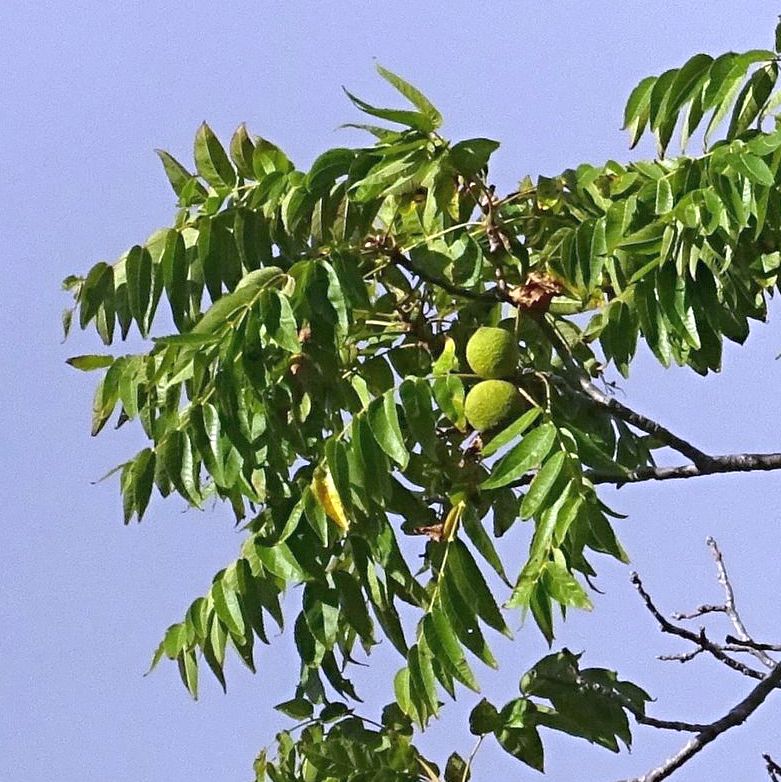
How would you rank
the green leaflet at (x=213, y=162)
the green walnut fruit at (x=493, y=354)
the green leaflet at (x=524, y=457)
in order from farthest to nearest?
1. the green leaflet at (x=213, y=162)
2. the green walnut fruit at (x=493, y=354)
3. the green leaflet at (x=524, y=457)

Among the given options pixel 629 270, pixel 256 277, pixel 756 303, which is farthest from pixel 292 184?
pixel 756 303

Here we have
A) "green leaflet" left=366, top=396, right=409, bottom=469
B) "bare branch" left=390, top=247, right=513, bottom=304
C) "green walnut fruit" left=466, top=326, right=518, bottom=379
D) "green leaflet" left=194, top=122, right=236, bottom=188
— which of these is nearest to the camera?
"green leaflet" left=366, top=396, right=409, bottom=469

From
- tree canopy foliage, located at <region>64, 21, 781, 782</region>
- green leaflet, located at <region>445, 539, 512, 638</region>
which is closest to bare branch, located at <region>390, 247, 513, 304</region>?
tree canopy foliage, located at <region>64, 21, 781, 782</region>

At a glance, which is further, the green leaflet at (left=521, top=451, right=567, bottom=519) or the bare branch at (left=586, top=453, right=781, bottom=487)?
the bare branch at (left=586, top=453, right=781, bottom=487)

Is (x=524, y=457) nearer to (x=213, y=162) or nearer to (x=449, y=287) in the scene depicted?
(x=449, y=287)

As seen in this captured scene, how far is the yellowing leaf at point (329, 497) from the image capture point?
3074mm

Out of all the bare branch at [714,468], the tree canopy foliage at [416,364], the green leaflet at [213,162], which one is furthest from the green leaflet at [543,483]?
the green leaflet at [213,162]

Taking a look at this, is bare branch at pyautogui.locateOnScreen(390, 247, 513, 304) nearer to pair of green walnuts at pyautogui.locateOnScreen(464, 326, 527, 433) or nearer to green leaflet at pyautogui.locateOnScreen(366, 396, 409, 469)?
pair of green walnuts at pyautogui.locateOnScreen(464, 326, 527, 433)

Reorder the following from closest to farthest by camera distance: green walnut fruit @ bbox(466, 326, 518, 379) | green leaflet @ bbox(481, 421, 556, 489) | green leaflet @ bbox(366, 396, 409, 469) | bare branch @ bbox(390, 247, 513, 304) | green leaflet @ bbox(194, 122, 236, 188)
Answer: green leaflet @ bbox(481, 421, 556, 489) < green leaflet @ bbox(366, 396, 409, 469) < green walnut fruit @ bbox(466, 326, 518, 379) < bare branch @ bbox(390, 247, 513, 304) < green leaflet @ bbox(194, 122, 236, 188)

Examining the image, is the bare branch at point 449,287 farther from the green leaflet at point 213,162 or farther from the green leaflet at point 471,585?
the green leaflet at point 471,585

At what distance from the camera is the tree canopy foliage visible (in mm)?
3051

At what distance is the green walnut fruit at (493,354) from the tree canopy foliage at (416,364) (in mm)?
54

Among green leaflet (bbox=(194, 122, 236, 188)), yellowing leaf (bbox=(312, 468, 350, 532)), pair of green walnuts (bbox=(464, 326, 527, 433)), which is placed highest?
green leaflet (bbox=(194, 122, 236, 188))

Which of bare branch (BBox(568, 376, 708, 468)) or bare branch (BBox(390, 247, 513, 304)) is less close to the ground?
bare branch (BBox(390, 247, 513, 304))
